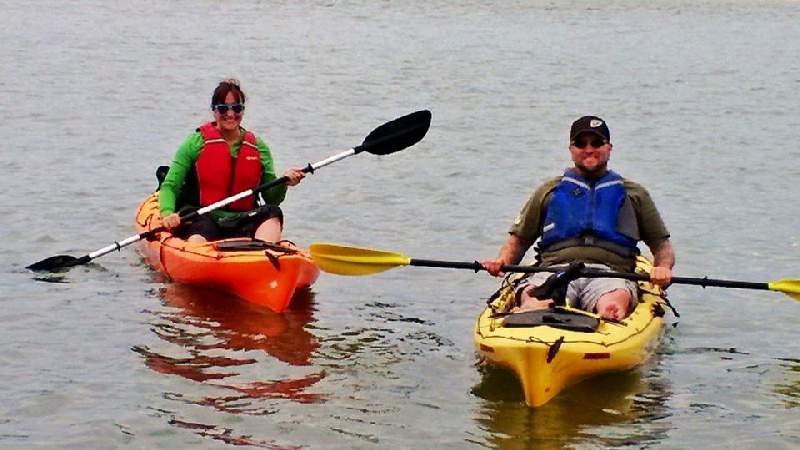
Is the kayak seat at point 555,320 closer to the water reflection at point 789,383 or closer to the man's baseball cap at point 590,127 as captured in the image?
the man's baseball cap at point 590,127

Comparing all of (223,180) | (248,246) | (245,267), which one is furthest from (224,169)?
(245,267)

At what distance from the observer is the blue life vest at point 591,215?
739 cm

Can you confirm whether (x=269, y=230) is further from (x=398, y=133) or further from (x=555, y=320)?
(x=555, y=320)

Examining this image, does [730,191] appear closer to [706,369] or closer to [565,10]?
[706,369]

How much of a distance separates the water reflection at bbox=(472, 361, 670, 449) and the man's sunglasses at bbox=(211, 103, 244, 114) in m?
2.68

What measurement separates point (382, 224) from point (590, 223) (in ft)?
15.2

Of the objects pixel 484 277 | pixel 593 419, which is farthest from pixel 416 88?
pixel 593 419

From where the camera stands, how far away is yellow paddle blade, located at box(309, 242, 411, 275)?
7902mm

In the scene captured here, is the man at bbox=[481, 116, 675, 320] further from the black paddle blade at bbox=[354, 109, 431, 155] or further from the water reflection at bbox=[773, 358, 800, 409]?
the black paddle blade at bbox=[354, 109, 431, 155]

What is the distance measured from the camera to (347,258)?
7.93 m

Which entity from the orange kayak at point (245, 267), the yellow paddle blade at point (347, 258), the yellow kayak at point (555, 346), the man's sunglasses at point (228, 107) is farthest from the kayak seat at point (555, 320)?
the man's sunglasses at point (228, 107)

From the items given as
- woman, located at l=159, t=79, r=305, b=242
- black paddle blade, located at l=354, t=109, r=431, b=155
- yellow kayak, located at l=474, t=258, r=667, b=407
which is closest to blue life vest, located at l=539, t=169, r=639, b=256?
yellow kayak, located at l=474, t=258, r=667, b=407

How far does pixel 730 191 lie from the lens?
13.7m

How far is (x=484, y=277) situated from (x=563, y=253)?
251cm
